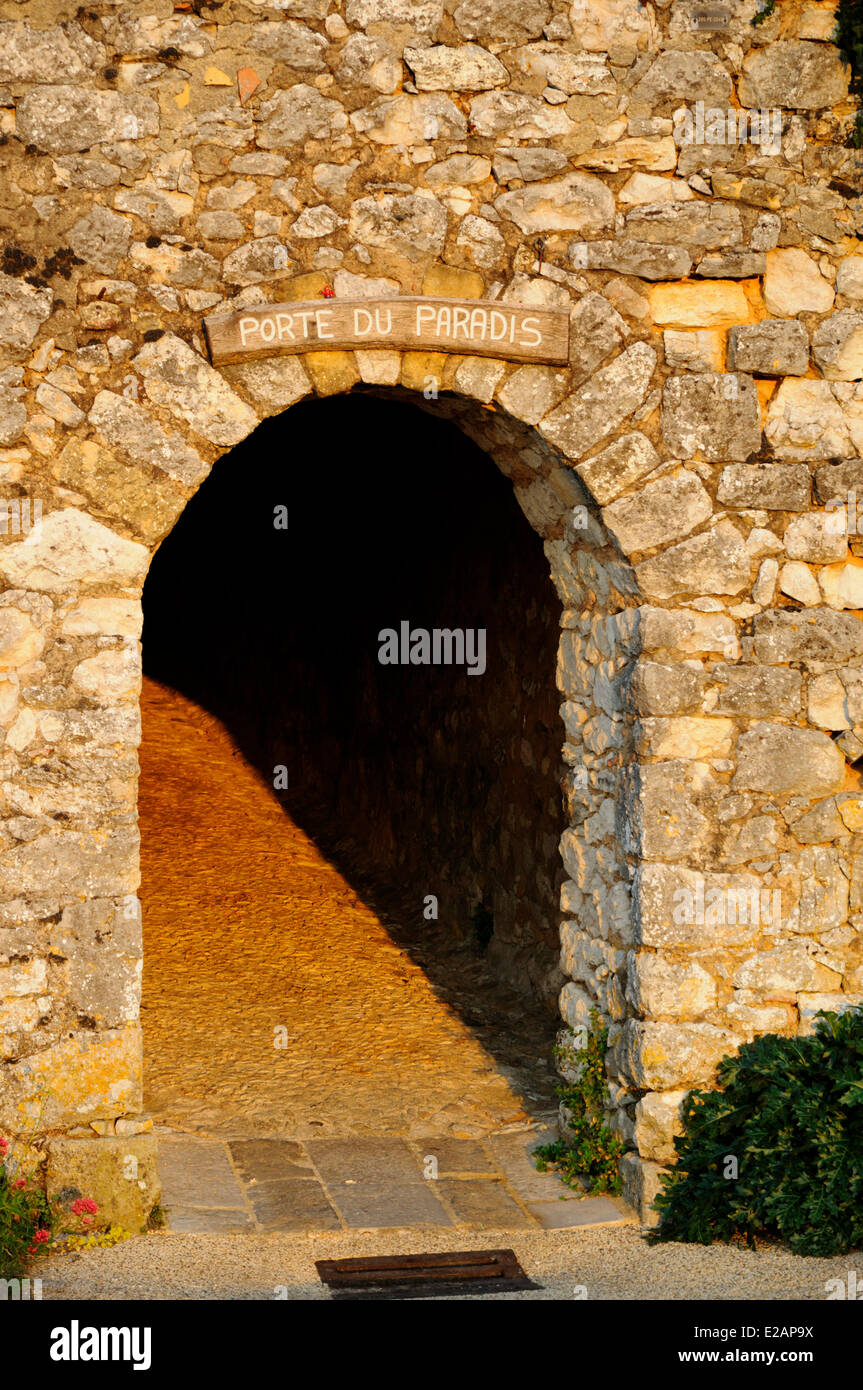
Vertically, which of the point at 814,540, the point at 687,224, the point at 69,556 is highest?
the point at 687,224

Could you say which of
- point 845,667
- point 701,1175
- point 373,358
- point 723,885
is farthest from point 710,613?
point 701,1175

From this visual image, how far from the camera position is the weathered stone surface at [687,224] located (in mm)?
5164

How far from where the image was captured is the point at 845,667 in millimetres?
5242

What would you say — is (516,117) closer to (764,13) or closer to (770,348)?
(764,13)

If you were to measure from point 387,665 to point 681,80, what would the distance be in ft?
17.8

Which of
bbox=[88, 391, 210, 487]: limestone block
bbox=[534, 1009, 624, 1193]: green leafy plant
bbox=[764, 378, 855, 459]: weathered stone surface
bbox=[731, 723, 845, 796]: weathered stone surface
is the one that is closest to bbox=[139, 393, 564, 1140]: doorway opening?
bbox=[534, 1009, 624, 1193]: green leafy plant

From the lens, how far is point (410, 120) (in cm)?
502

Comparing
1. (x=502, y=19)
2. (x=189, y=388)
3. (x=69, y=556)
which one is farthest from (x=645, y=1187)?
(x=502, y=19)

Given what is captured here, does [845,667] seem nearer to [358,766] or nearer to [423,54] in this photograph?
[423,54]

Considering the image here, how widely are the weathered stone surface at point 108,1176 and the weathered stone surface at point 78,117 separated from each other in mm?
3377

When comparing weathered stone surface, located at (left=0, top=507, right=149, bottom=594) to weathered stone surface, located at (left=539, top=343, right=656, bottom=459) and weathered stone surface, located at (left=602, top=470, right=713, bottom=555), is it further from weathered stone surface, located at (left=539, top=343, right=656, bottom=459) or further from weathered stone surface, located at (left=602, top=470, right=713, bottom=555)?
weathered stone surface, located at (left=602, top=470, right=713, bottom=555)

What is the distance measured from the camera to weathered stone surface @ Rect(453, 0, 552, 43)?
16.5 ft

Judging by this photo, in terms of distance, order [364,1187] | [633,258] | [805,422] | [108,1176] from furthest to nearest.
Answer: [364,1187]
[805,422]
[633,258]
[108,1176]

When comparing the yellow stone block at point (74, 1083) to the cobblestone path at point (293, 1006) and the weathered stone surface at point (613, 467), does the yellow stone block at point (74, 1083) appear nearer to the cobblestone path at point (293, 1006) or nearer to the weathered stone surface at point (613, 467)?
the cobblestone path at point (293, 1006)
